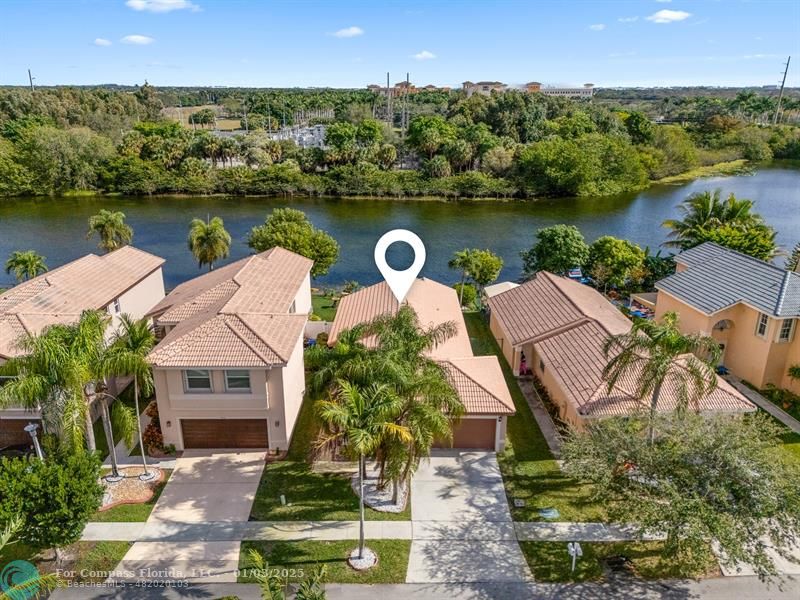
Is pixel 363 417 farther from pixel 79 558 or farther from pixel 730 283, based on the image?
pixel 730 283

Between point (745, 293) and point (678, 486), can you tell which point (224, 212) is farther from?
point (678, 486)

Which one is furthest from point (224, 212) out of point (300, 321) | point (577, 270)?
point (300, 321)

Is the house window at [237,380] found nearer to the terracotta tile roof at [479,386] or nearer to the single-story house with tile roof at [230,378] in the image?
the single-story house with tile roof at [230,378]

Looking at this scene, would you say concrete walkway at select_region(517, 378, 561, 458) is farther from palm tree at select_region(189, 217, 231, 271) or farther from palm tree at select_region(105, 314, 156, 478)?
palm tree at select_region(189, 217, 231, 271)

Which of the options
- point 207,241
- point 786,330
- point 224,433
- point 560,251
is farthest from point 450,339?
point 207,241

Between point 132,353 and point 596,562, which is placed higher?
point 132,353

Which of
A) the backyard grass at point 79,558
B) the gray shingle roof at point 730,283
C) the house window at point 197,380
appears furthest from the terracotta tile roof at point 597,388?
the backyard grass at point 79,558
